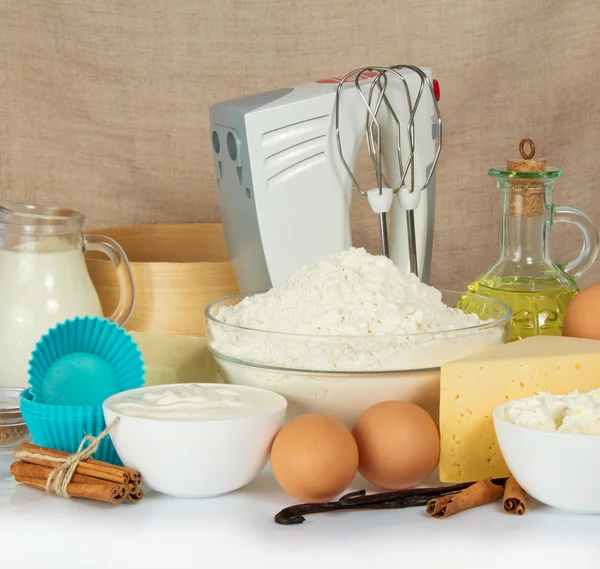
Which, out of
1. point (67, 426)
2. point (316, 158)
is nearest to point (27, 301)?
point (67, 426)

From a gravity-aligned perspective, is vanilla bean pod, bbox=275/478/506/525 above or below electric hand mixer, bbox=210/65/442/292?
below

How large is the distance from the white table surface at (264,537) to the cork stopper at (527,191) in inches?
15.3

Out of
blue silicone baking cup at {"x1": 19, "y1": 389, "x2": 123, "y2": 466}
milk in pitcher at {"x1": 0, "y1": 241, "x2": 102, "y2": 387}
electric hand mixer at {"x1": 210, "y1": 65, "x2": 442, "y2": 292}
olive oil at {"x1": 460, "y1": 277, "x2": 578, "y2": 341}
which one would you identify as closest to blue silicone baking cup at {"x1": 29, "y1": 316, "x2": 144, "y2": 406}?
blue silicone baking cup at {"x1": 19, "y1": 389, "x2": 123, "y2": 466}

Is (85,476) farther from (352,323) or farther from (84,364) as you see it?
(352,323)

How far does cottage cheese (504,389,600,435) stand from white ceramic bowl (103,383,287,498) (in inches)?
7.4

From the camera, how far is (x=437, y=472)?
0.88 m

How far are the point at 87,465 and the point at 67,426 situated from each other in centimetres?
5

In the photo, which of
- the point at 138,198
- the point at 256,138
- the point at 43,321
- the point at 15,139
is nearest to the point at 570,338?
the point at 256,138

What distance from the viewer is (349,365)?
0.85m

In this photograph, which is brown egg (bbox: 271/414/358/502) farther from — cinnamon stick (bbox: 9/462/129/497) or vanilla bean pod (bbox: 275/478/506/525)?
cinnamon stick (bbox: 9/462/129/497)

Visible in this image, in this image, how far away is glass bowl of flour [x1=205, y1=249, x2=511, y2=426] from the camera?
85 cm

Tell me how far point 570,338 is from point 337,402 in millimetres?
218

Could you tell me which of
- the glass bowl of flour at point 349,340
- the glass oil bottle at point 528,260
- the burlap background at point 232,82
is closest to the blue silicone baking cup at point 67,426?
the glass bowl of flour at point 349,340

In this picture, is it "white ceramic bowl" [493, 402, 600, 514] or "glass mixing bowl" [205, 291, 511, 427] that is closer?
"white ceramic bowl" [493, 402, 600, 514]
